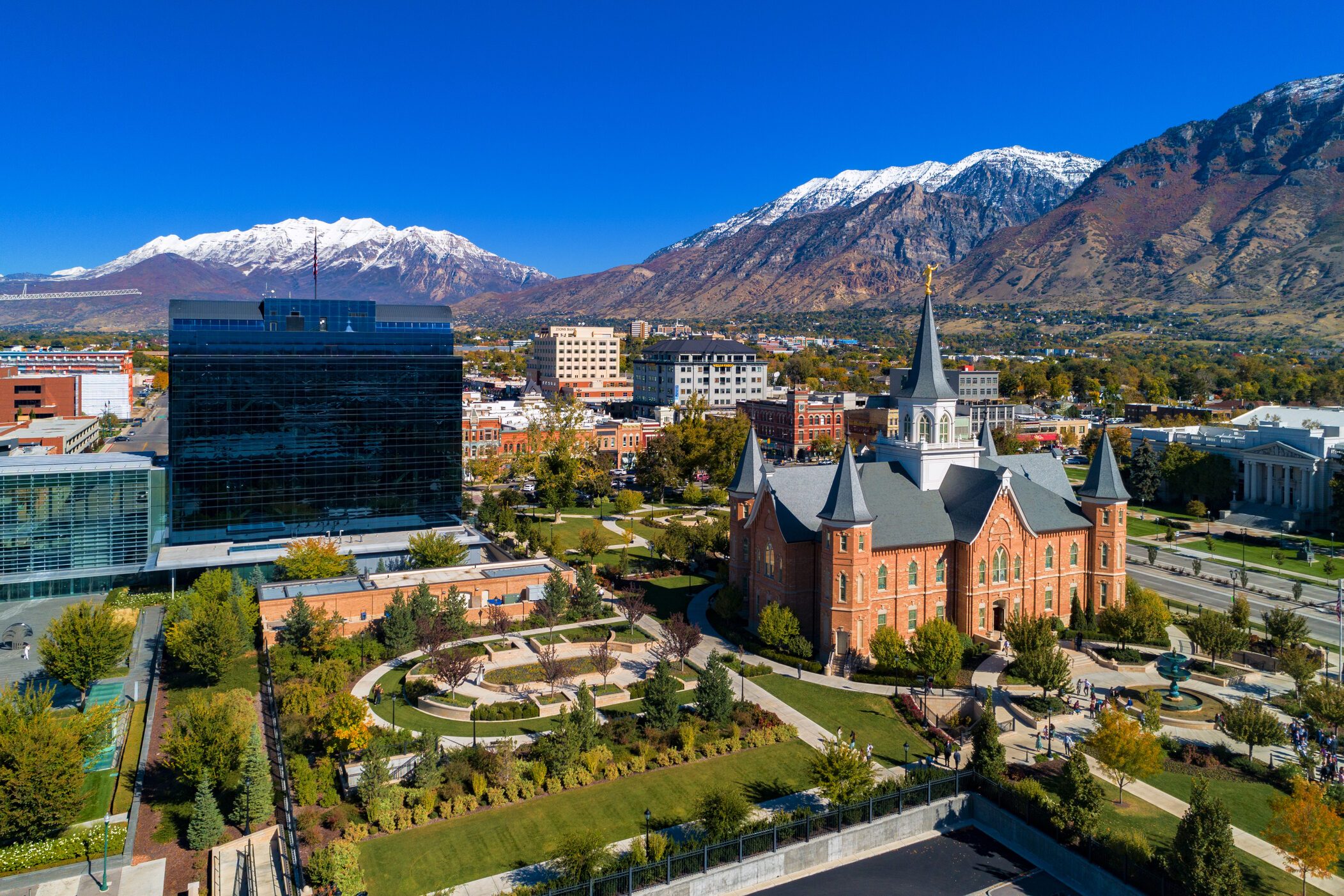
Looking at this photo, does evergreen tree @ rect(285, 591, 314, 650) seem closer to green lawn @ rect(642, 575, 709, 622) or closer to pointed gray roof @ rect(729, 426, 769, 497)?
green lawn @ rect(642, 575, 709, 622)

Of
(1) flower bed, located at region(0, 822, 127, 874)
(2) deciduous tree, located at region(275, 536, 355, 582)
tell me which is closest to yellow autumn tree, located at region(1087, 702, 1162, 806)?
(1) flower bed, located at region(0, 822, 127, 874)

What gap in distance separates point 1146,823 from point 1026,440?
11077 centimetres

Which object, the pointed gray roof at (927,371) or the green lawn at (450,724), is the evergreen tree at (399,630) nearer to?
the green lawn at (450,724)

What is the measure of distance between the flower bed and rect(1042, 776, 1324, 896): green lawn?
116 ft

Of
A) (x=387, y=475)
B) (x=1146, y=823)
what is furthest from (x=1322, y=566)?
(x=387, y=475)

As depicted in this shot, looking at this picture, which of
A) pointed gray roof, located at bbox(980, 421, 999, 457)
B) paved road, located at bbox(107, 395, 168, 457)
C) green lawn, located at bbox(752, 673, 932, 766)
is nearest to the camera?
green lawn, located at bbox(752, 673, 932, 766)

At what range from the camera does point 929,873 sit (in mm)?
32406

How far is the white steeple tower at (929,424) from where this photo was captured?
5722cm

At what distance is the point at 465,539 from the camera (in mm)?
75188

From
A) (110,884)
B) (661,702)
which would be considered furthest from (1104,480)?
(110,884)

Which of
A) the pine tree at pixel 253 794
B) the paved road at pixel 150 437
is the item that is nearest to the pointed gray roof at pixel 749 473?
the pine tree at pixel 253 794

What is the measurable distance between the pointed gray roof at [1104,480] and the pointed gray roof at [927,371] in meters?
9.98

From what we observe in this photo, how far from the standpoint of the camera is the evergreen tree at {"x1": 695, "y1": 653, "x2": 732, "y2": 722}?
4291cm

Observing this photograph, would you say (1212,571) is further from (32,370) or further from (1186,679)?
(32,370)
